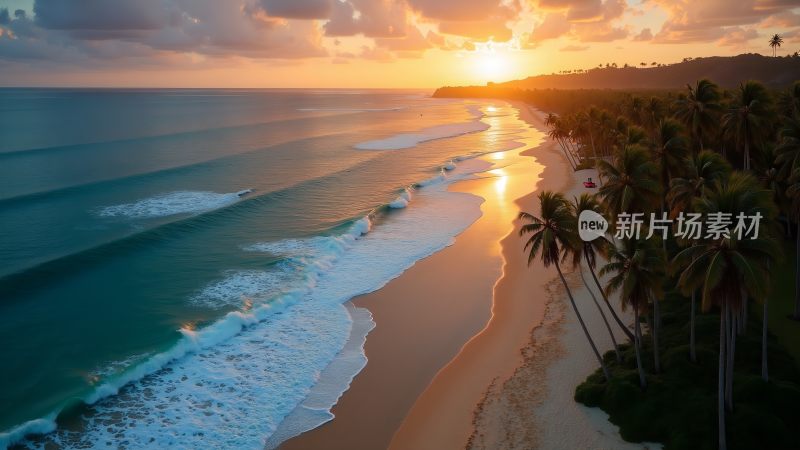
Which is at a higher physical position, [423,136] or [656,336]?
[423,136]

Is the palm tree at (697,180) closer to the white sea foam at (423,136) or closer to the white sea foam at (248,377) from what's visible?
the white sea foam at (248,377)

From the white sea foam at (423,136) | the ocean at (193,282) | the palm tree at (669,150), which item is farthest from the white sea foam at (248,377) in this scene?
the white sea foam at (423,136)

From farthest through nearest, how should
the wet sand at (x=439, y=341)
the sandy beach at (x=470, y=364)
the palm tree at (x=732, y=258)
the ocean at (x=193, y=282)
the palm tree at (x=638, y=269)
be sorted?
the ocean at (x=193, y=282) < the wet sand at (x=439, y=341) < the sandy beach at (x=470, y=364) < the palm tree at (x=638, y=269) < the palm tree at (x=732, y=258)

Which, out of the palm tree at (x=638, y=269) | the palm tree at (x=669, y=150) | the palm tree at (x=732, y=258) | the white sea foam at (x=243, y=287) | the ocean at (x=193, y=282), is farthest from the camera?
the white sea foam at (x=243, y=287)

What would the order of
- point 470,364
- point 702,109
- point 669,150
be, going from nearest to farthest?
point 470,364
point 669,150
point 702,109

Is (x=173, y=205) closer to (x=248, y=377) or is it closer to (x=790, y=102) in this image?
(x=248, y=377)

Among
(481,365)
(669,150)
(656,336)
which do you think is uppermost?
(669,150)

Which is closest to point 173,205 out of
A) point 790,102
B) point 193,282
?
point 193,282
